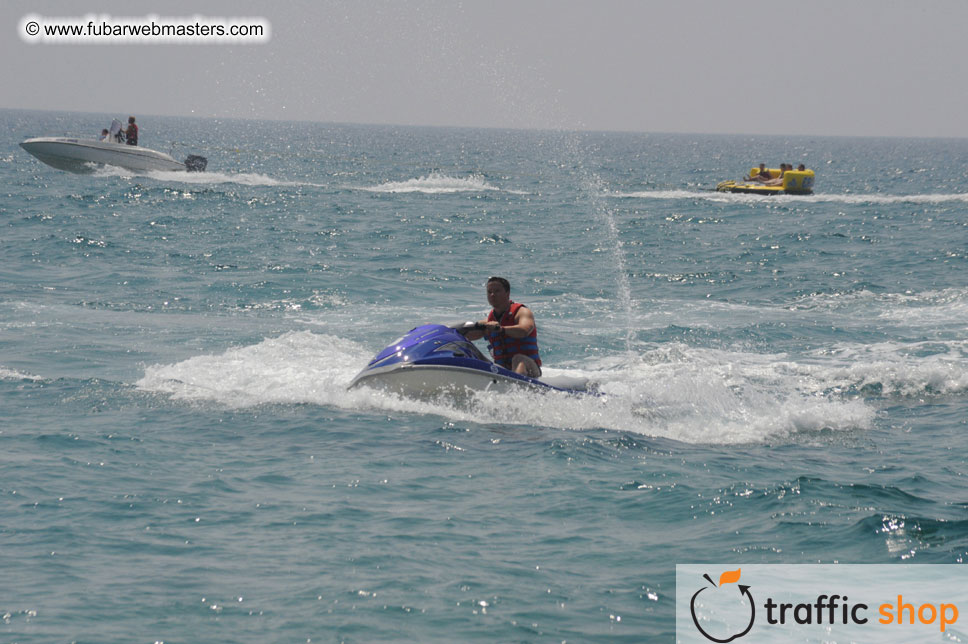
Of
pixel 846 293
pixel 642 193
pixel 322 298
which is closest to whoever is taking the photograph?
pixel 322 298

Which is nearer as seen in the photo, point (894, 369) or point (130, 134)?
point (894, 369)

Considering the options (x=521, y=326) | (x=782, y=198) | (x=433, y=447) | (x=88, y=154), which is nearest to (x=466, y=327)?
(x=521, y=326)

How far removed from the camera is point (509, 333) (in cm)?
965

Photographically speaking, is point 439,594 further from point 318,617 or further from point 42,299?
point 42,299

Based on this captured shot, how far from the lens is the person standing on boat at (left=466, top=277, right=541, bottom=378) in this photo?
968 cm

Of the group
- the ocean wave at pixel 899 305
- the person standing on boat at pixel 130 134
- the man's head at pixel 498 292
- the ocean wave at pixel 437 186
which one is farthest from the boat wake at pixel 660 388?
the ocean wave at pixel 437 186

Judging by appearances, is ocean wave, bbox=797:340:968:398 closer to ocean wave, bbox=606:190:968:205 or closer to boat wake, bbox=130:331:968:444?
boat wake, bbox=130:331:968:444

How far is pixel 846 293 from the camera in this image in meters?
19.0

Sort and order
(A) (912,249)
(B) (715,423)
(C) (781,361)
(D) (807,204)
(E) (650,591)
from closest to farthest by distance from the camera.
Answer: (E) (650,591) → (B) (715,423) → (C) (781,361) → (A) (912,249) → (D) (807,204)

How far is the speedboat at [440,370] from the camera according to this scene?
9445mm

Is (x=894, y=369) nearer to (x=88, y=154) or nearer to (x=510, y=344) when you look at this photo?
(x=510, y=344)

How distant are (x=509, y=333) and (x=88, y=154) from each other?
32.9 meters

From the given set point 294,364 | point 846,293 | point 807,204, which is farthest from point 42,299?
point 807,204

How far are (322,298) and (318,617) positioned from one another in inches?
494
